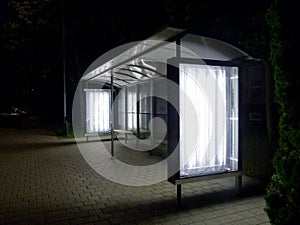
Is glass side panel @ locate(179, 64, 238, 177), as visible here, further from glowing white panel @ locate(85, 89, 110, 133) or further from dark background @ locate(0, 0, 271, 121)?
glowing white panel @ locate(85, 89, 110, 133)

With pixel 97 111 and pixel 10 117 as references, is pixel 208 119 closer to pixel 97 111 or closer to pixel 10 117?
pixel 97 111

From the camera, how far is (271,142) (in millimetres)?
5188

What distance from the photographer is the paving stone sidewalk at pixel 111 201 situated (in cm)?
401

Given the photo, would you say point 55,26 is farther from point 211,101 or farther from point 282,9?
point 282,9

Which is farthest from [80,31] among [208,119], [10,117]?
[208,119]

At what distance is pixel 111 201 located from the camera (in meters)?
4.73

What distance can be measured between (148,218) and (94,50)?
50.4 ft

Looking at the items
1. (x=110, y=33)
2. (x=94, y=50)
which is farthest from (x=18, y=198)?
(x=94, y=50)

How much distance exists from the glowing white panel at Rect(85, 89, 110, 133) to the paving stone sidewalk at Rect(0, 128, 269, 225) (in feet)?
15.9

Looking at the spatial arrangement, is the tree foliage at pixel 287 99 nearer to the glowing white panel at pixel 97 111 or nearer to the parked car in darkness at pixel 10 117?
the glowing white panel at pixel 97 111

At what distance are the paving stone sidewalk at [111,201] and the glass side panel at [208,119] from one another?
23.1 inches

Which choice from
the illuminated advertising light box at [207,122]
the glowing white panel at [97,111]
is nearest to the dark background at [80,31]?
the illuminated advertising light box at [207,122]

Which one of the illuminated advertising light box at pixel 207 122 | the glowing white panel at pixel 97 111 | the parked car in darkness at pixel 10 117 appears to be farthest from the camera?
the parked car in darkness at pixel 10 117

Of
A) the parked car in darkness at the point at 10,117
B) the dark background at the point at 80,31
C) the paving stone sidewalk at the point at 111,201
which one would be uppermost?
the dark background at the point at 80,31
